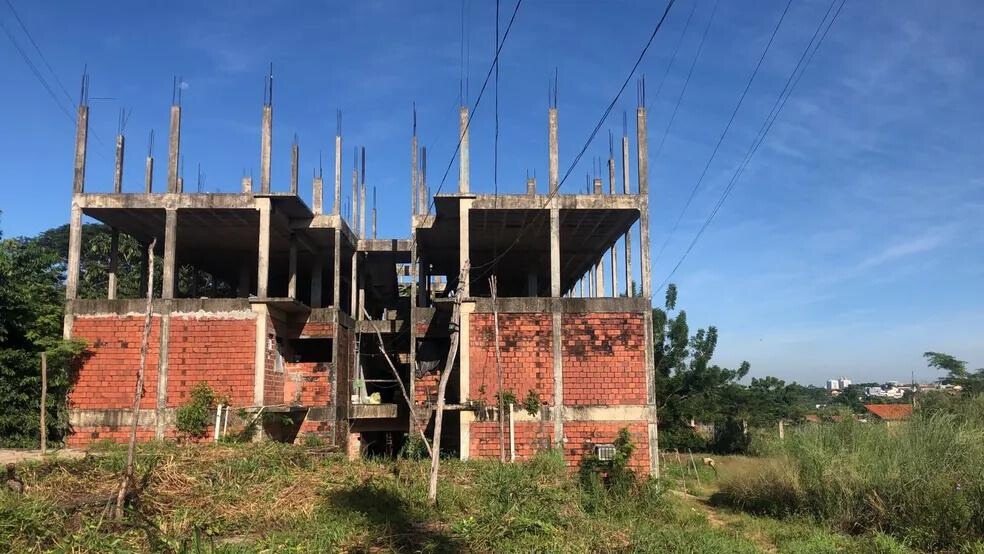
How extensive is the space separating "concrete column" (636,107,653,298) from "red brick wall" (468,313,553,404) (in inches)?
108

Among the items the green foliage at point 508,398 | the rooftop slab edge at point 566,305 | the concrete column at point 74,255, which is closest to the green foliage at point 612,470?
the green foliage at point 508,398

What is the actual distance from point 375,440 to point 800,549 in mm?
16695

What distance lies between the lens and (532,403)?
16.2 metres

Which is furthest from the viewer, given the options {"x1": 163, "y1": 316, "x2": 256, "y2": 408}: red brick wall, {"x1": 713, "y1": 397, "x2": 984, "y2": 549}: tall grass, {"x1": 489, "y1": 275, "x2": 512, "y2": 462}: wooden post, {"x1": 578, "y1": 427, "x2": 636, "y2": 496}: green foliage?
{"x1": 163, "y1": 316, "x2": 256, "y2": 408}: red brick wall

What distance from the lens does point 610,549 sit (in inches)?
333

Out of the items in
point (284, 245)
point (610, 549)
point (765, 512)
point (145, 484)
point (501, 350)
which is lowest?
point (765, 512)

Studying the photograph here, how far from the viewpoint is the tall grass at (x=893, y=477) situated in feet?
35.6

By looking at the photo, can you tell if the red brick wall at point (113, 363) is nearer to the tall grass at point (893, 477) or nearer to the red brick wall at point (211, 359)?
the red brick wall at point (211, 359)

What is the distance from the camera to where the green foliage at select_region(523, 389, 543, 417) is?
1614cm

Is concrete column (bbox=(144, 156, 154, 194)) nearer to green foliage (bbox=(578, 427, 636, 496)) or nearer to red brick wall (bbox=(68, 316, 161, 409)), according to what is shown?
red brick wall (bbox=(68, 316, 161, 409))

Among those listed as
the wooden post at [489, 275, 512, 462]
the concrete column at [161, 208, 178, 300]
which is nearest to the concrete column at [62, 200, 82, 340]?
the concrete column at [161, 208, 178, 300]

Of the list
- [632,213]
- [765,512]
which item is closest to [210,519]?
[765,512]

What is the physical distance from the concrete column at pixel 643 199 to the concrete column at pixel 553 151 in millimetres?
2184

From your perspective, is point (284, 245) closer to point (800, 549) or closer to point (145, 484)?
point (145, 484)
